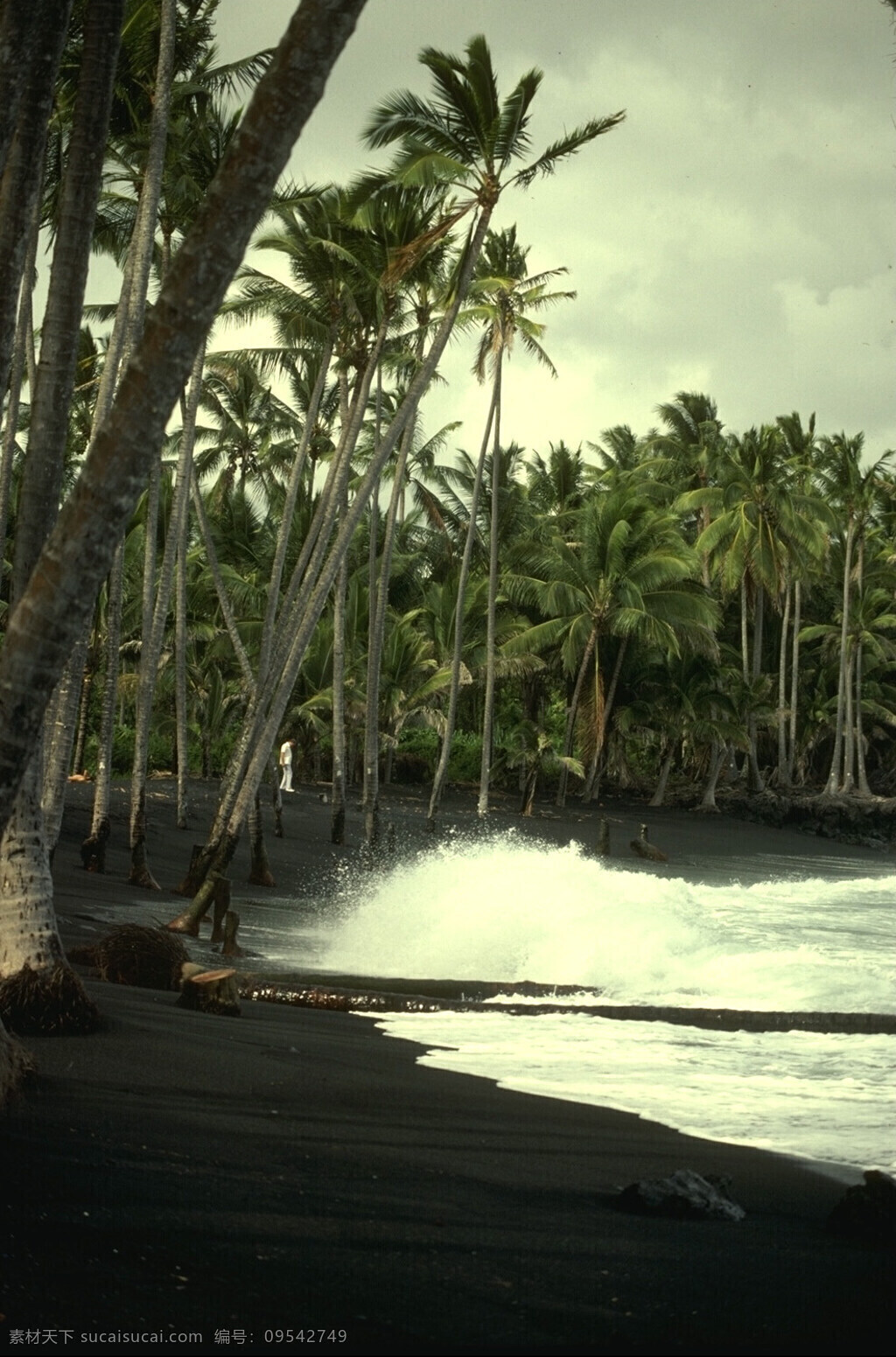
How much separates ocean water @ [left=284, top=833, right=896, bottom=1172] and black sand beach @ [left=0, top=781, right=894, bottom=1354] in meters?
0.69

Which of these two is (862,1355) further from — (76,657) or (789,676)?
(789,676)

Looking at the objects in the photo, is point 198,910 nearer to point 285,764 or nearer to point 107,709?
point 107,709

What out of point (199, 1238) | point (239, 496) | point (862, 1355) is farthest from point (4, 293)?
point (239, 496)

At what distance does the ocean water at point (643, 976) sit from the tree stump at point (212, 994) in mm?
951

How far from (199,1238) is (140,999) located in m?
3.77

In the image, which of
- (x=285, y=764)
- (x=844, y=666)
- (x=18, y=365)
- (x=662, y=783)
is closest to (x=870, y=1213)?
(x=18, y=365)

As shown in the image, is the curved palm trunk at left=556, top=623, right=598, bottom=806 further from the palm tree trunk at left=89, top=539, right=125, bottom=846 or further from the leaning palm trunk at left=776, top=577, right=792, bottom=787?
the palm tree trunk at left=89, top=539, right=125, bottom=846

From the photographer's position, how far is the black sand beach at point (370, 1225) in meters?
3.11

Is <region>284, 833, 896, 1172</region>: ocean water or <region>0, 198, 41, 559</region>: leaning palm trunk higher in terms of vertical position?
<region>0, 198, 41, 559</region>: leaning palm trunk

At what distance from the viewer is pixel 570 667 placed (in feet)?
123

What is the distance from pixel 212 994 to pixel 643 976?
4.85 m

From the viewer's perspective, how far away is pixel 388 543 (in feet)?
76.3

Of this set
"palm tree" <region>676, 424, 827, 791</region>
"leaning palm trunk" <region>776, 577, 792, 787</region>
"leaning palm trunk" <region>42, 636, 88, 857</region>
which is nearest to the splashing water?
"leaning palm trunk" <region>42, 636, 88, 857</region>

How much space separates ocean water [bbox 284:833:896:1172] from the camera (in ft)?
20.3
